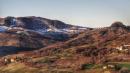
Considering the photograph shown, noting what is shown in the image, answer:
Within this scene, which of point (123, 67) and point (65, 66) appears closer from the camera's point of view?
point (123, 67)

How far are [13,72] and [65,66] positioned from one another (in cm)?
2748

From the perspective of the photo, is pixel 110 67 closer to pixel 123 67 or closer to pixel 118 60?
pixel 123 67

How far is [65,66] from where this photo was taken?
628 feet

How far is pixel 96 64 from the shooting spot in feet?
591

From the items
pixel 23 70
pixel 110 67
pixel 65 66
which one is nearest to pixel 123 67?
pixel 110 67

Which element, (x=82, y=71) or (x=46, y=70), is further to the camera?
(x=46, y=70)

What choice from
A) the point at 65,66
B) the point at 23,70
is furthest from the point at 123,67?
Answer: the point at 23,70

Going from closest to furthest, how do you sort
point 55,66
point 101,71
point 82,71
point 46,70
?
point 101,71, point 82,71, point 46,70, point 55,66

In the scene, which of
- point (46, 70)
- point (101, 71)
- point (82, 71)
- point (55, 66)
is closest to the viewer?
point (101, 71)

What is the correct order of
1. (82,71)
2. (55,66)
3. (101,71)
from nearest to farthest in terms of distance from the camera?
(101,71) → (82,71) → (55,66)

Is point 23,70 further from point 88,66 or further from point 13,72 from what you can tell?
point 88,66

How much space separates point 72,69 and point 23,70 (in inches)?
1242

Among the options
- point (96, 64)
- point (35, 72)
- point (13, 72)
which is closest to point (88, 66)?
point (96, 64)

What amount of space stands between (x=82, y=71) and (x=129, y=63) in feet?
73.9
